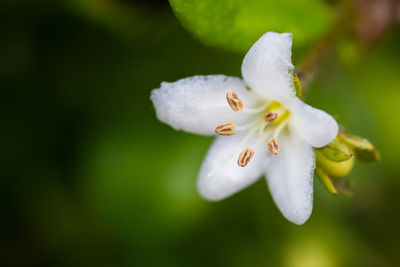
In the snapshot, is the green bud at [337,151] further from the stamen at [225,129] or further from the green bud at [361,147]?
the stamen at [225,129]

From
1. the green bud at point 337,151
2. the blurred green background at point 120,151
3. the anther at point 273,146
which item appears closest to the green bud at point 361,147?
the green bud at point 337,151

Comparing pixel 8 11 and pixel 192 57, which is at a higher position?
pixel 8 11

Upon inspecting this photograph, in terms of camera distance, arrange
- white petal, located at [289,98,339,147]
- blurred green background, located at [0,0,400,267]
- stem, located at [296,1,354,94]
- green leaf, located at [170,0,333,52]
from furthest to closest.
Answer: blurred green background, located at [0,0,400,267], stem, located at [296,1,354,94], green leaf, located at [170,0,333,52], white petal, located at [289,98,339,147]

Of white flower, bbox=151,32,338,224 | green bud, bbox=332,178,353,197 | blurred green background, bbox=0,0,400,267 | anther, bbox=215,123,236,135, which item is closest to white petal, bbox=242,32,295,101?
white flower, bbox=151,32,338,224

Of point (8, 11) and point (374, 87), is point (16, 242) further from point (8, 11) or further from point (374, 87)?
point (374, 87)

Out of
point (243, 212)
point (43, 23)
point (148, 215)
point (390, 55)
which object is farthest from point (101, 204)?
point (390, 55)

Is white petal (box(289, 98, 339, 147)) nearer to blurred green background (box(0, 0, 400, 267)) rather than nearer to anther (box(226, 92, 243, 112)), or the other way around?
anther (box(226, 92, 243, 112))

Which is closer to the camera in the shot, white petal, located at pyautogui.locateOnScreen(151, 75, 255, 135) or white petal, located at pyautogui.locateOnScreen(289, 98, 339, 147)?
white petal, located at pyautogui.locateOnScreen(289, 98, 339, 147)
